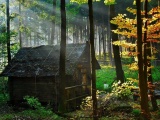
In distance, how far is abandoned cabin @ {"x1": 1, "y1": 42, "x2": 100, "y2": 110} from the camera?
19.8 meters

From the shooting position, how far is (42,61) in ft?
69.6

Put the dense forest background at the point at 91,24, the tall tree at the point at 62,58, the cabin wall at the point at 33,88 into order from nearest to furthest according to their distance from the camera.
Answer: the dense forest background at the point at 91,24 → the tall tree at the point at 62,58 → the cabin wall at the point at 33,88

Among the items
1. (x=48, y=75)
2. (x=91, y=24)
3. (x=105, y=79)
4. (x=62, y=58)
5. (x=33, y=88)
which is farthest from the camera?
(x=105, y=79)

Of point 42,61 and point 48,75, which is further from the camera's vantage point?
point 42,61

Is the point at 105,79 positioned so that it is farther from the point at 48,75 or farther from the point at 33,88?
the point at 48,75

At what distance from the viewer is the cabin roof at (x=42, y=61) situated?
19688 mm

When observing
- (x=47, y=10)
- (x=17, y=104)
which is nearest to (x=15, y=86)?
(x=17, y=104)

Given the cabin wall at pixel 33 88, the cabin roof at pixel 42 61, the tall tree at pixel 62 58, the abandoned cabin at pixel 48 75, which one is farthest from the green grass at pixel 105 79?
the tall tree at pixel 62 58

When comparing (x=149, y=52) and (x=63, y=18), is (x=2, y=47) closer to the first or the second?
(x=63, y=18)

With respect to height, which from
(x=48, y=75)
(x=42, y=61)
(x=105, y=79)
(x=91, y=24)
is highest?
(x=91, y=24)

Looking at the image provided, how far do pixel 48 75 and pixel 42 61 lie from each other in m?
2.51

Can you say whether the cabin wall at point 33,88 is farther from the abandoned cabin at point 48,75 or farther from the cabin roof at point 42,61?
the cabin roof at point 42,61

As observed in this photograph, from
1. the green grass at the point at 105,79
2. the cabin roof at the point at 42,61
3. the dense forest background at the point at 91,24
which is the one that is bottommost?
the green grass at the point at 105,79

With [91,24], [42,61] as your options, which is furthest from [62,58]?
[42,61]
